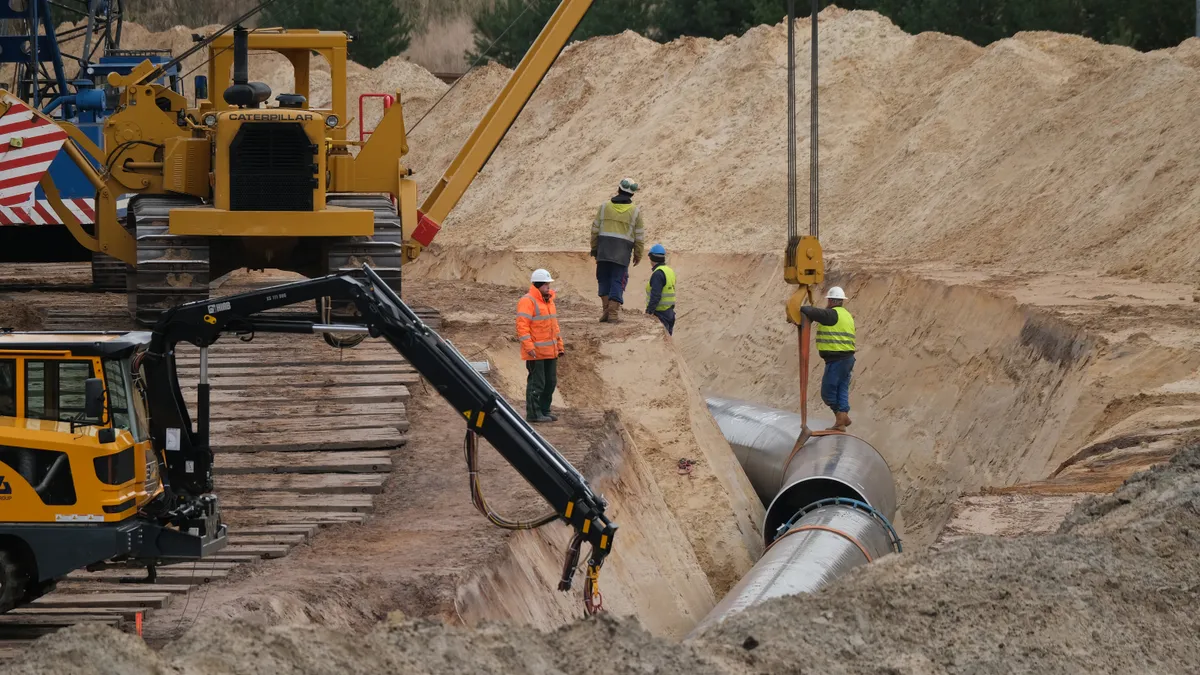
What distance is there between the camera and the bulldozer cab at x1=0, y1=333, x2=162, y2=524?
7.80 m

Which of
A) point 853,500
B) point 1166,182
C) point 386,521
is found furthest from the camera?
point 1166,182

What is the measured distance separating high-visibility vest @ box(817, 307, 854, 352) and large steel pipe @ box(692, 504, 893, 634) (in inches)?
98.8

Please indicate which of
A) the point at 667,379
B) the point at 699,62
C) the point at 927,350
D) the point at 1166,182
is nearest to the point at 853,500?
the point at 667,379

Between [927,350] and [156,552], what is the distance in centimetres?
1330

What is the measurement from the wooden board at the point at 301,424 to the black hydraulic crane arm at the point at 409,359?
329 cm

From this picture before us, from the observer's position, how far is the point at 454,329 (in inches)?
667

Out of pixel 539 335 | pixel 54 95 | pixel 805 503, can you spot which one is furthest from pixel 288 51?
pixel 54 95

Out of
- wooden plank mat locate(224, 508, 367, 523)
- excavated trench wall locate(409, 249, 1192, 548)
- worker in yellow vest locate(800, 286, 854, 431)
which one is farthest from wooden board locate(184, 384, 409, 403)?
excavated trench wall locate(409, 249, 1192, 548)

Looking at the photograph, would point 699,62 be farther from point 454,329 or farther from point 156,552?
point 156,552

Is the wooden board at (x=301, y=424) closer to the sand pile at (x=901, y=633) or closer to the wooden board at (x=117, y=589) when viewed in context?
the wooden board at (x=117, y=589)

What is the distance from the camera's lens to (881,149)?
96.2 feet

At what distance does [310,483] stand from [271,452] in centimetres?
77

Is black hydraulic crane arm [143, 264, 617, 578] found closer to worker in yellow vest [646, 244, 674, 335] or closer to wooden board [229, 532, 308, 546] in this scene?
wooden board [229, 532, 308, 546]

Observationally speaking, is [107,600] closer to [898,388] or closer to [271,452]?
[271,452]
